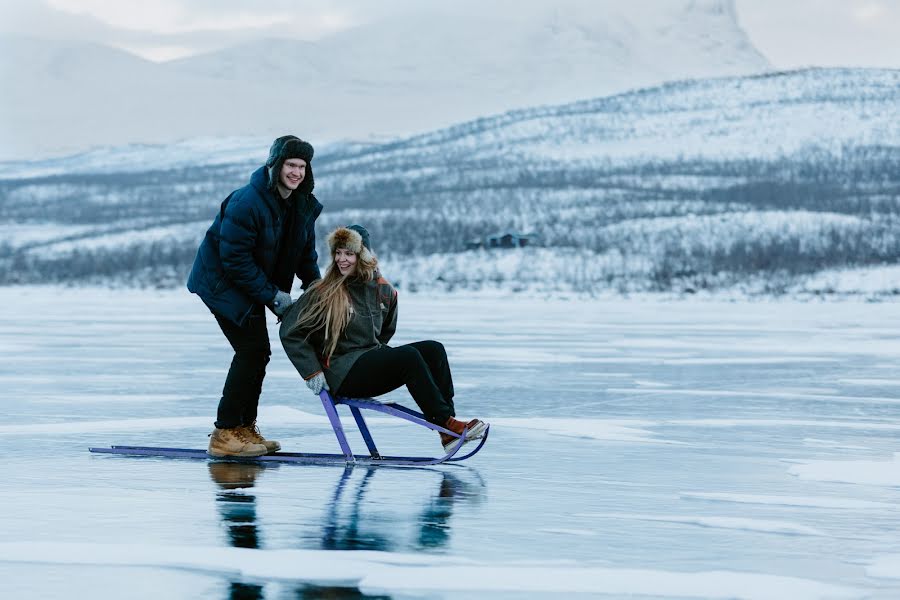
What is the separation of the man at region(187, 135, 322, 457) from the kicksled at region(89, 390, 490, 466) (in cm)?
15

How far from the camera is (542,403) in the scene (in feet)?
40.7

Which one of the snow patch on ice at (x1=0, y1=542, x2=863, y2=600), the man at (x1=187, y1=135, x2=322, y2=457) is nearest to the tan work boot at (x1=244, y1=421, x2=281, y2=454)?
the man at (x1=187, y1=135, x2=322, y2=457)

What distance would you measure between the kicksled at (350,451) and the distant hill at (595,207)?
52.0 m

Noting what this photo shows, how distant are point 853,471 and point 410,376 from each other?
7.98 ft

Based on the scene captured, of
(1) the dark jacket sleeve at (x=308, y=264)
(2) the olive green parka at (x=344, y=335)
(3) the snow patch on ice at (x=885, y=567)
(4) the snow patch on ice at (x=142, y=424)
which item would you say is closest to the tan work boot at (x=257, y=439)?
(2) the olive green parka at (x=344, y=335)

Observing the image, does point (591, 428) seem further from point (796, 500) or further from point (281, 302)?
point (796, 500)

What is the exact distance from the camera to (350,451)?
858cm

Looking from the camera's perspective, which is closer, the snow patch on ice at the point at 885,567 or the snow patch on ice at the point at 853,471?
the snow patch on ice at the point at 885,567

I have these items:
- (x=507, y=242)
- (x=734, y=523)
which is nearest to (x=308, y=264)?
(x=734, y=523)

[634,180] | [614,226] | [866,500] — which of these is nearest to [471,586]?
[866,500]

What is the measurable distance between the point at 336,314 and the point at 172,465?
123 cm

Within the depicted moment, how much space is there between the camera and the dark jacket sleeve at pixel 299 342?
8500mm

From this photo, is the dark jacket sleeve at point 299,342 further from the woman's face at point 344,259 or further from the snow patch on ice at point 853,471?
the snow patch on ice at point 853,471

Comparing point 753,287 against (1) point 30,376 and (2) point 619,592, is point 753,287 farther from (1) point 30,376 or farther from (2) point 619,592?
(2) point 619,592
